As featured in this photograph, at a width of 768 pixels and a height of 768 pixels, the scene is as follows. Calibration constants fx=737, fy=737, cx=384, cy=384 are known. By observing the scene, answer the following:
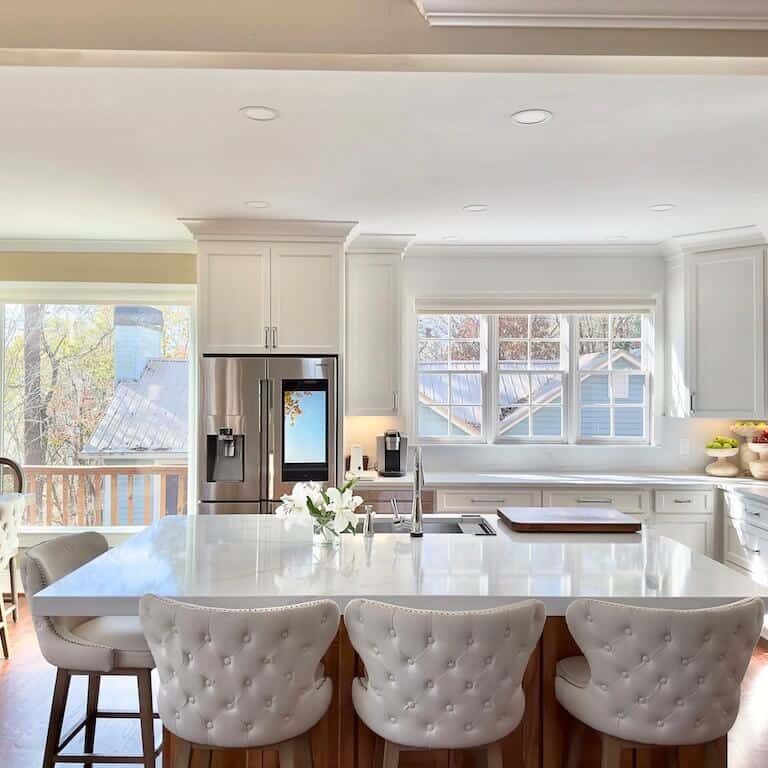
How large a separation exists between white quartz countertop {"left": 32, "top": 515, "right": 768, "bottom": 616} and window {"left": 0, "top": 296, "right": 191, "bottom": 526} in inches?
104

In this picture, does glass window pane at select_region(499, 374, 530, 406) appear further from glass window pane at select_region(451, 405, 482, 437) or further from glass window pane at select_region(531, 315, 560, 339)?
glass window pane at select_region(531, 315, 560, 339)

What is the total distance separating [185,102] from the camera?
2.58 metres

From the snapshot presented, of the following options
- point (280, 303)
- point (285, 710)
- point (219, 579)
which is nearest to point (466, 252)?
point (280, 303)

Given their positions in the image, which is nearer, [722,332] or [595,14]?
[595,14]

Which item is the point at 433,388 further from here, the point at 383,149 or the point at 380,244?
the point at 383,149

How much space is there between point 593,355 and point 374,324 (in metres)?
1.73

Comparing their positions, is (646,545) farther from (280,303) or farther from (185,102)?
(280,303)

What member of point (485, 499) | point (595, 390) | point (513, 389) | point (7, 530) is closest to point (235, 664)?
point (7, 530)

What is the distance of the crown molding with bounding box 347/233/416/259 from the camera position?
4.93 meters

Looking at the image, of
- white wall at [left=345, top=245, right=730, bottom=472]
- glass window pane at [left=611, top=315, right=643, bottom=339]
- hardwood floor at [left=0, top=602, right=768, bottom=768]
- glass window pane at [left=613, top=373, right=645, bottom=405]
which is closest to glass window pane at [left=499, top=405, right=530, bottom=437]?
white wall at [left=345, top=245, right=730, bottom=472]

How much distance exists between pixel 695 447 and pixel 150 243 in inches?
164

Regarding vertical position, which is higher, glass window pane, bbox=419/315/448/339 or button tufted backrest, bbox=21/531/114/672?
glass window pane, bbox=419/315/448/339

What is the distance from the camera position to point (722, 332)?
484 centimetres

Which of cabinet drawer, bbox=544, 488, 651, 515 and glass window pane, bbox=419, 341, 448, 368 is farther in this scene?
glass window pane, bbox=419, 341, 448, 368
